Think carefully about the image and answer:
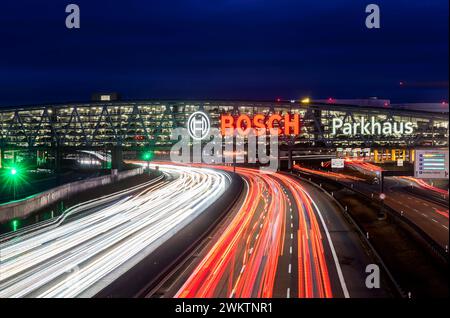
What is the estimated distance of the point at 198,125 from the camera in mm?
90562

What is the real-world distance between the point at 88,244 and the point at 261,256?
949cm

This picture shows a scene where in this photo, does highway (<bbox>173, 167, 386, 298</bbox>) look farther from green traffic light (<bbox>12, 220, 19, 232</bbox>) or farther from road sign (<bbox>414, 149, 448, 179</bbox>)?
green traffic light (<bbox>12, 220, 19, 232</bbox>)

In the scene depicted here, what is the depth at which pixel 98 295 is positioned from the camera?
799 inches

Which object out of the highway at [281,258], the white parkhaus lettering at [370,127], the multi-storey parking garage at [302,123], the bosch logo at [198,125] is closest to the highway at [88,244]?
the highway at [281,258]

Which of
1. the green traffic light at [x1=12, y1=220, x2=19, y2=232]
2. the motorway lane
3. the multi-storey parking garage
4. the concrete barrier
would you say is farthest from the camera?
the multi-storey parking garage

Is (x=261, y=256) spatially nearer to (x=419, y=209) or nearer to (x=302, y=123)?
(x=419, y=209)

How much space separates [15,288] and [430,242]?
20.2m

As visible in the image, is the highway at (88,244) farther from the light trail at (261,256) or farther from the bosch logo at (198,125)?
the bosch logo at (198,125)

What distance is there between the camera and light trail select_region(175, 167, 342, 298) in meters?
21.6

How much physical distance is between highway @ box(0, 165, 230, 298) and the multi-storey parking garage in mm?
38574

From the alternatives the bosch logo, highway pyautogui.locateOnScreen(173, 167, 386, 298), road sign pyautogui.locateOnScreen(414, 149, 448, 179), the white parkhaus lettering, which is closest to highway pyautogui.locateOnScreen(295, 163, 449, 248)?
highway pyautogui.locateOnScreen(173, 167, 386, 298)

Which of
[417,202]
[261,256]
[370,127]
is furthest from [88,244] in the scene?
[370,127]

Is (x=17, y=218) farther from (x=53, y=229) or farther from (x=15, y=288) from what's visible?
(x=15, y=288)
